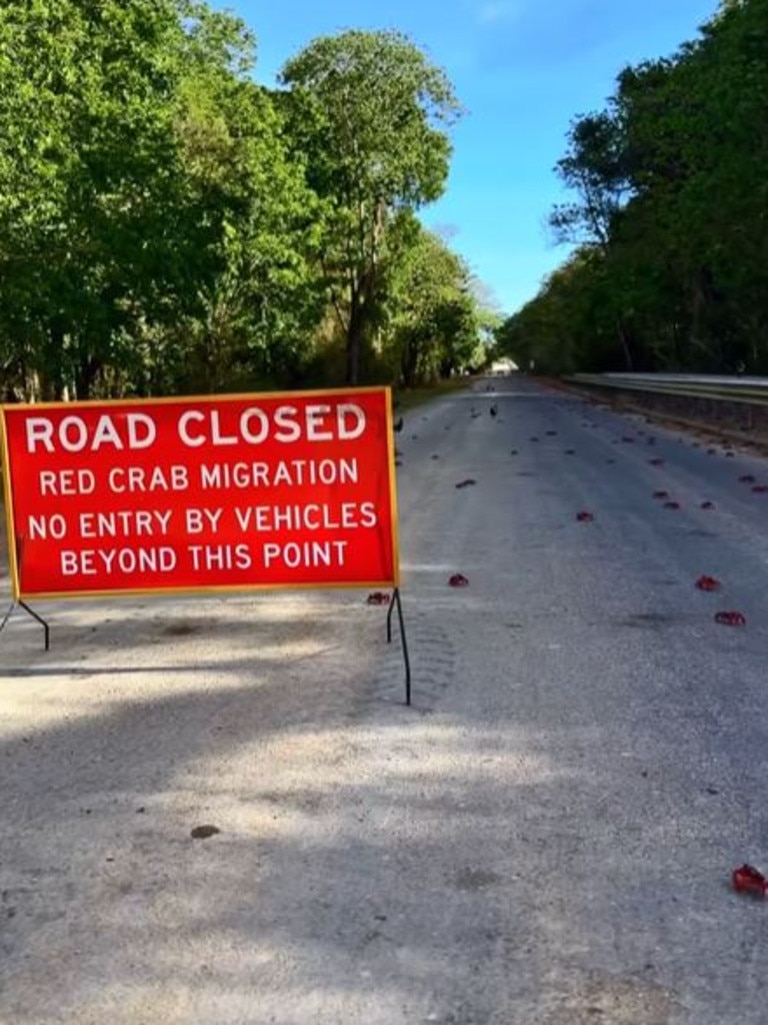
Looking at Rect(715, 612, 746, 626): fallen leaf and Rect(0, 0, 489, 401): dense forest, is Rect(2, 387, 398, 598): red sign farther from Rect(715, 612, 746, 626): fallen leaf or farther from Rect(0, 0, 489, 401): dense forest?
Rect(0, 0, 489, 401): dense forest

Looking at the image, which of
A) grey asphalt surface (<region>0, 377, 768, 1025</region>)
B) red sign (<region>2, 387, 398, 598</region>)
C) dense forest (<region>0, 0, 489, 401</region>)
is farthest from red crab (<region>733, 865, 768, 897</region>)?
dense forest (<region>0, 0, 489, 401</region>)

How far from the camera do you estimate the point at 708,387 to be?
82.1 feet

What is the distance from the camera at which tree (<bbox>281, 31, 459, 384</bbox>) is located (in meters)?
44.4

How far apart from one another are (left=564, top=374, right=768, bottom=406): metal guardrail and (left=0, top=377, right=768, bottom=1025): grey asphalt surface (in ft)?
46.6

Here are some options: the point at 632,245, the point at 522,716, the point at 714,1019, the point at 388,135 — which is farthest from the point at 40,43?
the point at 388,135

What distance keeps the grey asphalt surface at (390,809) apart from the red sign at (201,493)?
1.75 feet

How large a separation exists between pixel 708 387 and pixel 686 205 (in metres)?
4.51

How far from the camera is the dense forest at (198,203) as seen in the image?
587 inches

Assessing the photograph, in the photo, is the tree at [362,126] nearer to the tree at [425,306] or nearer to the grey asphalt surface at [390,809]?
the tree at [425,306]

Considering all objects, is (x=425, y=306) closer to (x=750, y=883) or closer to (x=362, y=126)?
(x=362, y=126)

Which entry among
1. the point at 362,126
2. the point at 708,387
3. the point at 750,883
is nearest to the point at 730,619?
the point at 750,883

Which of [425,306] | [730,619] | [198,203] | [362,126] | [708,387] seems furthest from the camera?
[425,306]

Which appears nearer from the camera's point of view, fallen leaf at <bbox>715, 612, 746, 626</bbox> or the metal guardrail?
fallen leaf at <bbox>715, 612, 746, 626</bbox>

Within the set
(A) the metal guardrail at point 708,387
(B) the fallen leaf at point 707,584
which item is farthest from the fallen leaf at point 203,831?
(A) the metal guardrail at point 708,387
